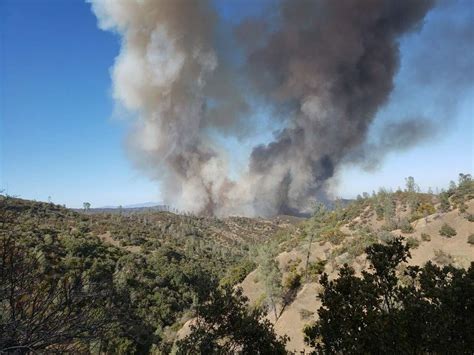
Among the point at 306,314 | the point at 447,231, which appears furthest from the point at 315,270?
the point at 447,231

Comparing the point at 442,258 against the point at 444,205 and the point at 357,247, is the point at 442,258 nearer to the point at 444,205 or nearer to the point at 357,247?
the point at 357,247

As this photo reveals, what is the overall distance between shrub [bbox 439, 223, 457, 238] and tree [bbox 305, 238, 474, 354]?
30.6m

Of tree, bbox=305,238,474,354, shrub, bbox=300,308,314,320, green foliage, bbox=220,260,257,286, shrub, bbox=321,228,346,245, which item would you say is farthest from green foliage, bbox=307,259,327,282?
tree, bbox=305,238,474,354

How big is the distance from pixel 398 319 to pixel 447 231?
32.8 m

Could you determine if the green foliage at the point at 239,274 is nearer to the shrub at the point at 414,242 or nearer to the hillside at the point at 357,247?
the hillside at the point at 357,247

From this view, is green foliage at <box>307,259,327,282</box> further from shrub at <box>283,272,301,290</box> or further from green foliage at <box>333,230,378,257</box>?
green foliage at <box>333,230,378,257</box>

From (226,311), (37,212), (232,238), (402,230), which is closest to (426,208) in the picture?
(402,230)


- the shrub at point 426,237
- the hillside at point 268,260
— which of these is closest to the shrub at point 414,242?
the hillside at point 268,260

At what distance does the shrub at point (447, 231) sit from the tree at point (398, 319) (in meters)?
30.6

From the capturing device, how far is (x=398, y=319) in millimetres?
6582

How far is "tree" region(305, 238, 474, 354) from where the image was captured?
20.9 ft

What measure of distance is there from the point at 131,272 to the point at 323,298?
147 feet

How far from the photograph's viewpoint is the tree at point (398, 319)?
6.36 meters

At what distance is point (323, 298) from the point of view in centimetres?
762
